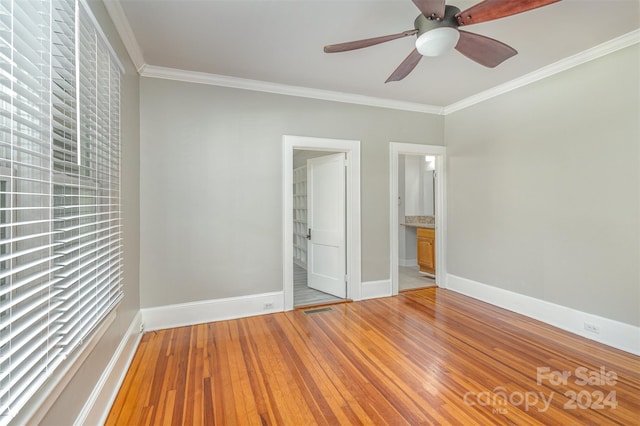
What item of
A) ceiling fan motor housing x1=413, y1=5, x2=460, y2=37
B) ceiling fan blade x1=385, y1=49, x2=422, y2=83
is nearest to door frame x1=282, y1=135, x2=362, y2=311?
ceiling fan blade x1=385, y1=49, x2=422, y2=83

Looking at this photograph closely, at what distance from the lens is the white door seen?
13.4 feet

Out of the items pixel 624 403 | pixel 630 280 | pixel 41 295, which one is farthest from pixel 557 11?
pixel 41 295

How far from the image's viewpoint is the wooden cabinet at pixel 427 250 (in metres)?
5.16

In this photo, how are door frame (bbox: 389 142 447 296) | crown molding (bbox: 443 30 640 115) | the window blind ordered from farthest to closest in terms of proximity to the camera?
door frame (bbox: 389 142 447 296)
crown molding (bbox: 443 30 640 115)
the window blind

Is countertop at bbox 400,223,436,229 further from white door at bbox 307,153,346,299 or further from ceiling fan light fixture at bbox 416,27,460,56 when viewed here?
ceiling fan light fixture at bbox 416,27,460,56

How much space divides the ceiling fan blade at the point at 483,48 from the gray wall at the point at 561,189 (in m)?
1.42

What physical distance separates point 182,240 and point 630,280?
14.3ft

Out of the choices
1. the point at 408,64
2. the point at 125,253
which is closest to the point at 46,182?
the point at 125,253

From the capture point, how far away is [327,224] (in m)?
4.32

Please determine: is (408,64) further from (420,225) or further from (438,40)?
(420,225)

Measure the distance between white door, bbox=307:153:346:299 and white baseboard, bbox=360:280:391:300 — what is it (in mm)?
294

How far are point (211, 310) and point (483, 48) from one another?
3.54 m

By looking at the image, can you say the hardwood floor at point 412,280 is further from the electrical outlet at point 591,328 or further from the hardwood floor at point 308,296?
the electrical outlet at point 591,328

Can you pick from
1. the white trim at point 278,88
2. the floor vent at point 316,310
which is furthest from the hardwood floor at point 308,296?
the white trim at point 278,88
